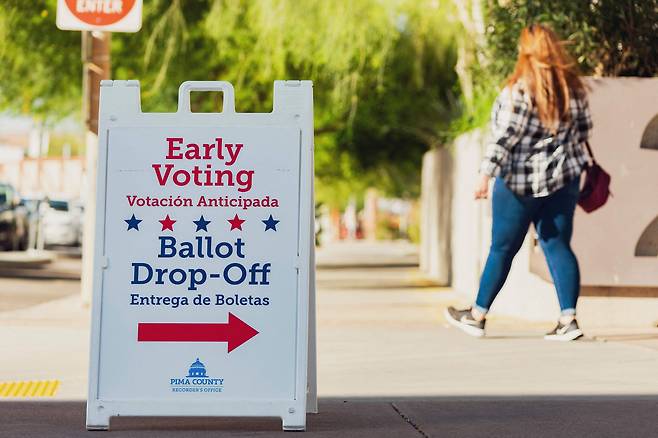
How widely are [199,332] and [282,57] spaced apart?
1476 centimetres

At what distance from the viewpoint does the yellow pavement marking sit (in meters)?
7.43

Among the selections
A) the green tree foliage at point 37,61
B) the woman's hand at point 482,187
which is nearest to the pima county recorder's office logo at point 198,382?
the woman's hand at point 482,187

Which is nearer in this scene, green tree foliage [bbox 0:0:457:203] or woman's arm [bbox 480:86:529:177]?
woman's arm [bbox 480:86:529:177]

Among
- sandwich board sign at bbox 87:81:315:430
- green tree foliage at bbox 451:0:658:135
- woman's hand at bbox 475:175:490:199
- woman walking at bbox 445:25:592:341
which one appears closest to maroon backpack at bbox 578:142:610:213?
woman walking at bbox 445:25:592:341

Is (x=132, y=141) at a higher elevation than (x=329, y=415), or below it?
higher

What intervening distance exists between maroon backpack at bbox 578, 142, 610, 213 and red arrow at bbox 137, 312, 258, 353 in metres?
4.56

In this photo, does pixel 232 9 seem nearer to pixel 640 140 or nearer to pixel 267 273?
Answer: pixel 640 140

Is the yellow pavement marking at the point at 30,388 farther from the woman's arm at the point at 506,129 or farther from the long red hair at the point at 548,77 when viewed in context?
the long red hair at the point at 548,77

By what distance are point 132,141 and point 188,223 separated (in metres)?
0.41

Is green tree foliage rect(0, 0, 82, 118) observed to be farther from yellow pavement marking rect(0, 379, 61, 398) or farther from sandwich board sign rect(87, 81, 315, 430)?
sandwich board sign rect(87, 81, 315, 430)

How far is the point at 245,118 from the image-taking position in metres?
6.26

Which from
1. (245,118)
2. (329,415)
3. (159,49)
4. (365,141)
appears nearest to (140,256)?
(245,118)

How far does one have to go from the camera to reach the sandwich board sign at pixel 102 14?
12.3 metres

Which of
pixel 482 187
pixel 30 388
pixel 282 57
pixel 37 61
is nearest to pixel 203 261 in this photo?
pixel 30 388
